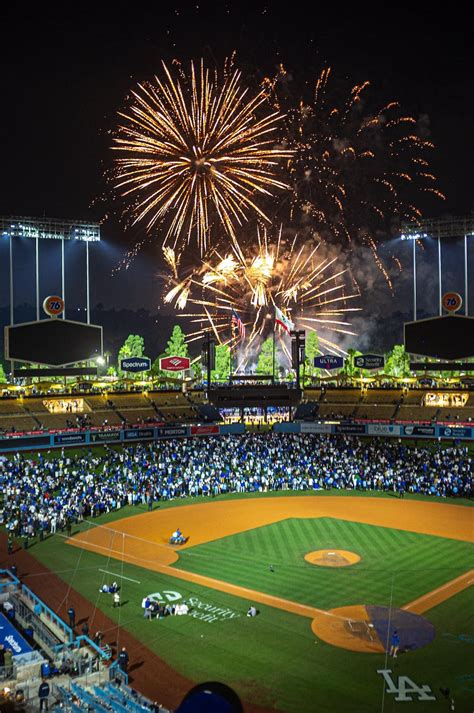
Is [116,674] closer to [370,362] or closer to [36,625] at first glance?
[36,625]

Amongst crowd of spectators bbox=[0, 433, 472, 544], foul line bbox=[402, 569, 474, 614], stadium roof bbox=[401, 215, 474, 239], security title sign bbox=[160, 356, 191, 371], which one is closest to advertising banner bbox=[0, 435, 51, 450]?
crowd of spectators bbox=[0, 433, 472, 544]

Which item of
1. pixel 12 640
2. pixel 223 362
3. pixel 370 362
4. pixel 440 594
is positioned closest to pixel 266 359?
pixel 223 362

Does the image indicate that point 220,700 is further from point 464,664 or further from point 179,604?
point 179,604

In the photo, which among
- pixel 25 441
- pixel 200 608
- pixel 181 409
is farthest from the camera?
pixel 181 409

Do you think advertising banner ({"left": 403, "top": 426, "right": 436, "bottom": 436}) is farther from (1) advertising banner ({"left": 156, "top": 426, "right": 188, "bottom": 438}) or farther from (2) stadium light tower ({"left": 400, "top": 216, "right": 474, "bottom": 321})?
(1) advertising banner ({"left": 156, "top": 426, "right": 188, "bottom": 438})

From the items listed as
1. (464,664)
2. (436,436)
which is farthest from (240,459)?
(464,664)

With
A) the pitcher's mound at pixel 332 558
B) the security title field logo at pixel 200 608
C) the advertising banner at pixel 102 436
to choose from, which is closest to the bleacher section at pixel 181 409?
the advertising banner at pixel 102 436
